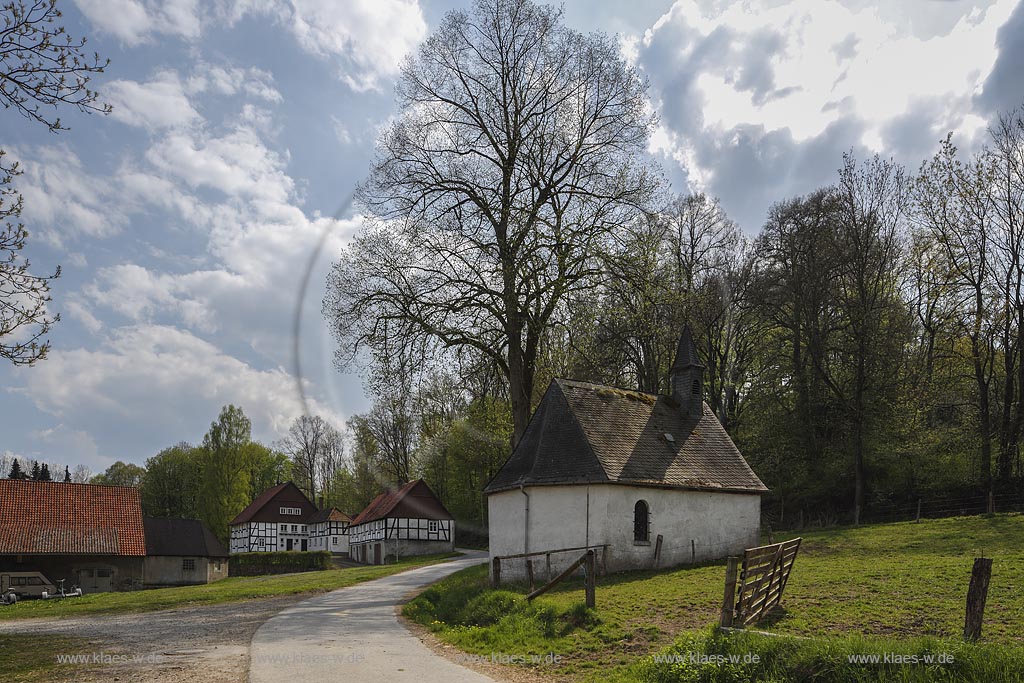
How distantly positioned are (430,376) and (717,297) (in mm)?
21241

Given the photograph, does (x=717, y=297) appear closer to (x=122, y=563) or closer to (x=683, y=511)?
(x=683, y=511)

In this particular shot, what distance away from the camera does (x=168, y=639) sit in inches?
530

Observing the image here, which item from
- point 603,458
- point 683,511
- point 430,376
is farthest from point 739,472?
point 430,376

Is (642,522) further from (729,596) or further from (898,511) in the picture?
(898,511)

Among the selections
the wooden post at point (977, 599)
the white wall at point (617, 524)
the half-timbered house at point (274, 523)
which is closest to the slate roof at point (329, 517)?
the half-timbered house at point (274, 523)

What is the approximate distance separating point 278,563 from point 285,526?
707 inches

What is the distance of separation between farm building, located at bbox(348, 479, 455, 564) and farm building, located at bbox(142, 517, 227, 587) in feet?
35.2

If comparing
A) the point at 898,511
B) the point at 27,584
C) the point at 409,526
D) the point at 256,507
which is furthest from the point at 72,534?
the point at 898,511

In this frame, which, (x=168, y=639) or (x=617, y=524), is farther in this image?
(x=617, y=524)

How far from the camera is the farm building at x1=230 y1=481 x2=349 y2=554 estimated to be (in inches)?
2549

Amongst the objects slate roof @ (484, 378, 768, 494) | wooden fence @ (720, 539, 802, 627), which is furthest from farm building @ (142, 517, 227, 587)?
wooden fence @ (720, 539, 802, 627)

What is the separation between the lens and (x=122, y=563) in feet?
127

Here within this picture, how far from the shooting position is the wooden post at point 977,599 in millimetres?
8070

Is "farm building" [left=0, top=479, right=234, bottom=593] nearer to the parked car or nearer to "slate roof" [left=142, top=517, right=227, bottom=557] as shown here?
"slate roof" [left=142, top=517, right=227, bottom=557]
